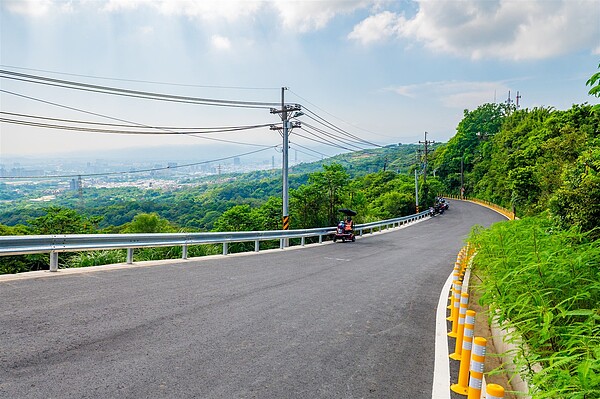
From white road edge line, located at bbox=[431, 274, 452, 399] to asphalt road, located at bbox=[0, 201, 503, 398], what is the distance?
4.7 inches

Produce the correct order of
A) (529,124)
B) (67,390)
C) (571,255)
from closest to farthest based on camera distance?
1. (67,390)
2. (571,255)
3. (529,124)

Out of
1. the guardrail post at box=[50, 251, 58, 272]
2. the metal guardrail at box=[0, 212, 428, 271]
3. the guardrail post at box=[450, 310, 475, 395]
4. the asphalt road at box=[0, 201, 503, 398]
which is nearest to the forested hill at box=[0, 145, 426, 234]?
the metal guardrail at box=[0, 212, 428, 271]

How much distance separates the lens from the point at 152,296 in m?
7.64

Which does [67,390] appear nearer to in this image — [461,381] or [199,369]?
[199,369]

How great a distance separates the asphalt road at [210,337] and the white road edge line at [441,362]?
0.12 m

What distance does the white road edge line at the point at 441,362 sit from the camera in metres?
4.48

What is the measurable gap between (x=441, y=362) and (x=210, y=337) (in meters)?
3.17

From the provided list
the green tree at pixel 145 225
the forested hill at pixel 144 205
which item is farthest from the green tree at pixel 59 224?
the green tree at pixel 145 225

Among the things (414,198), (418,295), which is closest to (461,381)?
(418,295)

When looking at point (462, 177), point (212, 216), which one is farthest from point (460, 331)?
point (462, 177)

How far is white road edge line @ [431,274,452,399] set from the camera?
4.48 m

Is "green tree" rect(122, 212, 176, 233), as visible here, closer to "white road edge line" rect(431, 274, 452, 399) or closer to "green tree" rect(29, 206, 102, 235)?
"green tree" rect(29, 206, 102, 235)

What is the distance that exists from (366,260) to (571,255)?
9.81m

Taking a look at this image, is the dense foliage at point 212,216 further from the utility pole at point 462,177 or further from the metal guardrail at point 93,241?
the utility pole at point 462,177
